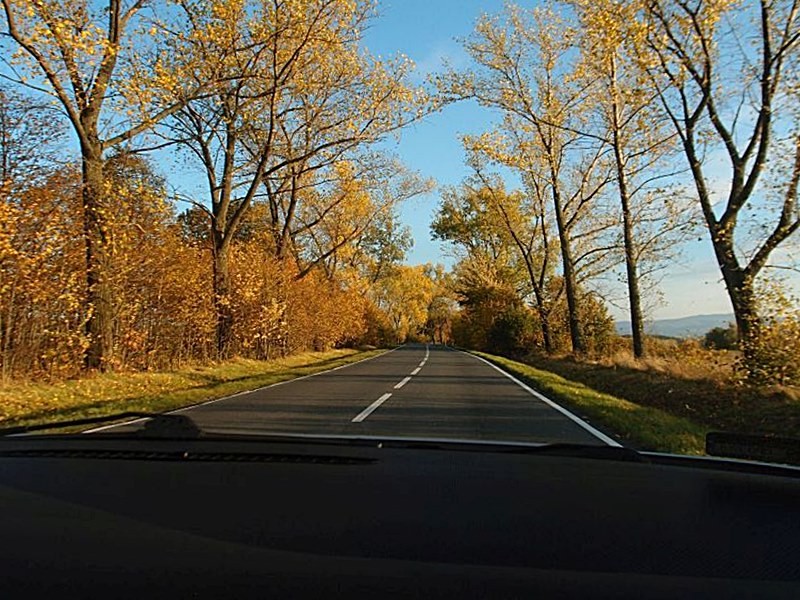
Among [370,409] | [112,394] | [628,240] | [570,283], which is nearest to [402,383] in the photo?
[370,409]

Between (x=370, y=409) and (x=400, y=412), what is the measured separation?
2.18ft

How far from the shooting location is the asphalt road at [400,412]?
8258 mm

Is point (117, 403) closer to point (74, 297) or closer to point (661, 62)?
point (74, 297)

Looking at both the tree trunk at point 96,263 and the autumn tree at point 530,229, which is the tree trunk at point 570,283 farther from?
the tree trunk at point 96,263

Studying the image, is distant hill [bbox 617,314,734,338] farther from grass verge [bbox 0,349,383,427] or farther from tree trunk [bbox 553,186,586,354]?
A: grass verge [bbox 0,349,383,427]

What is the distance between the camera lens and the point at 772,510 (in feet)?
8.23

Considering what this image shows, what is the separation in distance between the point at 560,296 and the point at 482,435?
94.6 feet

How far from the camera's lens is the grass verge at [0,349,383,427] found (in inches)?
413

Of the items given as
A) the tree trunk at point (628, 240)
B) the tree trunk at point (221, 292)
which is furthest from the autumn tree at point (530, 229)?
the tree trunk at point (221, 292)

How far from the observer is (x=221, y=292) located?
73.6ft

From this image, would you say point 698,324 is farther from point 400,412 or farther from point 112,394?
point 112,394

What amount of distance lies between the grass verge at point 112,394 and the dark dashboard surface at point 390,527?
779 centimetres

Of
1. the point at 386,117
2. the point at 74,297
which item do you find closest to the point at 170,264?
the point at 74,297

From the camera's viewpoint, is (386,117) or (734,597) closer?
(734,597)
